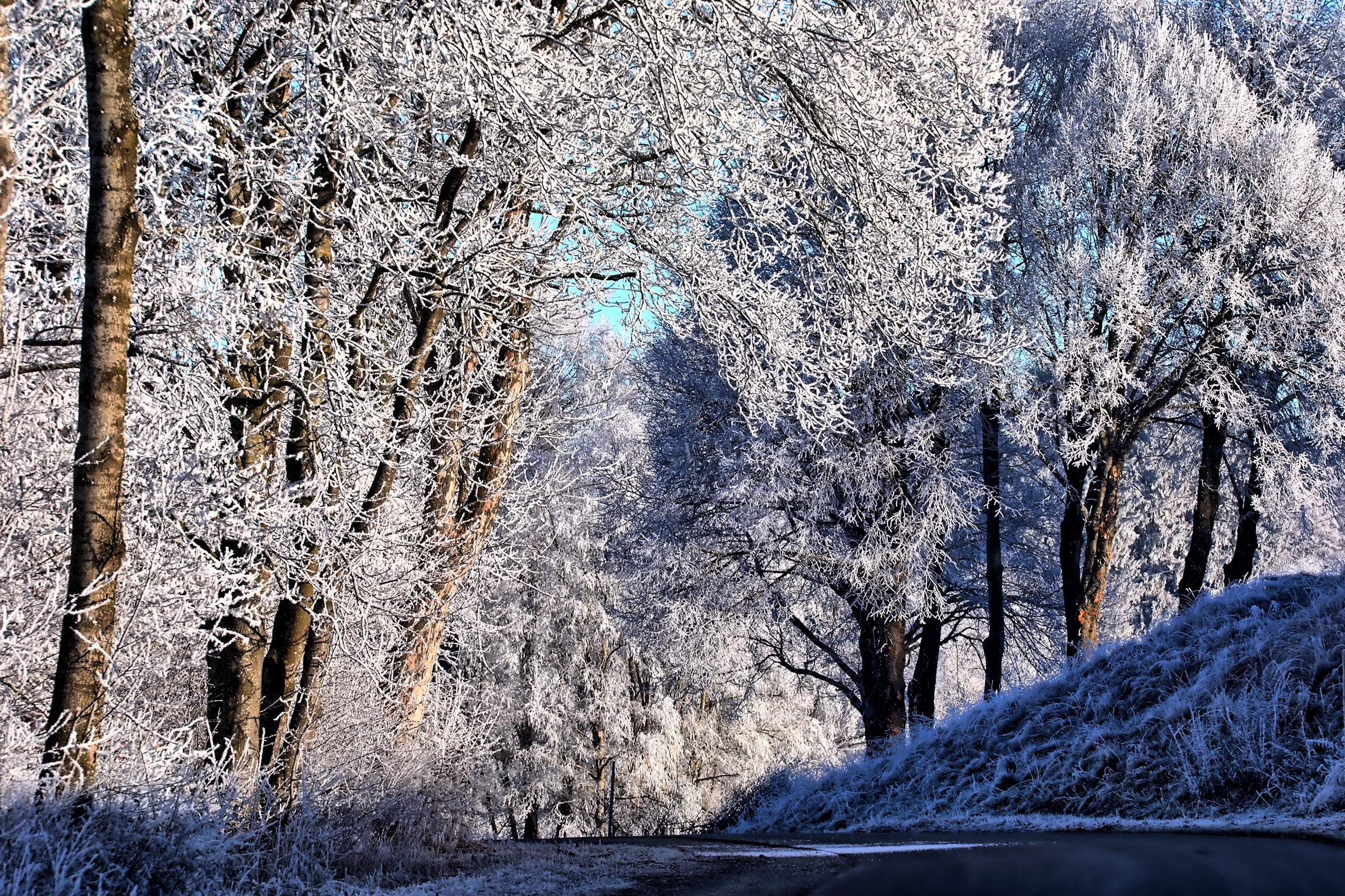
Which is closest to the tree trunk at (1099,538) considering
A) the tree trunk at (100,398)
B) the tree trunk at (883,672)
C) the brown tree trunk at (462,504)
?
Answer: the tree trunk at (883,672)

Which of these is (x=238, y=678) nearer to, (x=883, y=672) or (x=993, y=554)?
(x=883, y=672)

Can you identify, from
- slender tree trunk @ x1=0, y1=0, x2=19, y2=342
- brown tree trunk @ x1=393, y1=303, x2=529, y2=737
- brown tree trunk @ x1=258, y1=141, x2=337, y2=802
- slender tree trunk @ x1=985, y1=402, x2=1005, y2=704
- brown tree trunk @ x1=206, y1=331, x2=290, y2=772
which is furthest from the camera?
slender tree trunk @ x1=985, y1=402, x2=1005, y2=704

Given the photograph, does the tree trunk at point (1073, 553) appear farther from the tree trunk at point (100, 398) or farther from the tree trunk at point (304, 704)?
the tree trunk at point (100, 398)

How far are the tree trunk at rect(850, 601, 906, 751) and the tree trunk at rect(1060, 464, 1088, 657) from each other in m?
2.40

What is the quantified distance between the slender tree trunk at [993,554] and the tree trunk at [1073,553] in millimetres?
946

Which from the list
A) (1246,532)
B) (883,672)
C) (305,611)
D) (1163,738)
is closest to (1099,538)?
(883,672)

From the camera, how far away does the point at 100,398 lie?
4293mm

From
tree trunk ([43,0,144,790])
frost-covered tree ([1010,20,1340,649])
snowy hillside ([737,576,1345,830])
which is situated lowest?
snowy hillside ([737,576,1345,830])

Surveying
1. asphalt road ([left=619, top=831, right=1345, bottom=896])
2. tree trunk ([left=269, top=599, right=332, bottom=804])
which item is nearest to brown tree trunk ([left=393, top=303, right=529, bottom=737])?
tree trunk ([left=269, top=599, right=332, bottom=804])

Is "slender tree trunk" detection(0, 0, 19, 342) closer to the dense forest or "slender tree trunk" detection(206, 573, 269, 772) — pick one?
the dense forest

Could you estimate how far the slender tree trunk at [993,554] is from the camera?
612 inches

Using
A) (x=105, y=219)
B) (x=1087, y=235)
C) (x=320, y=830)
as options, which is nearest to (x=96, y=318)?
(x=105, y=219)

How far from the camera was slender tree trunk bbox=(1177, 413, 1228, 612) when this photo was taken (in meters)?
16.4

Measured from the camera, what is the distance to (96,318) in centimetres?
430
